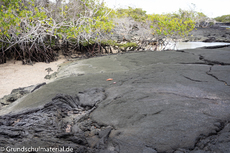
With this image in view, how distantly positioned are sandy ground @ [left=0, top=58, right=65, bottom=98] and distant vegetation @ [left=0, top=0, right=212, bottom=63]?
0.48 m

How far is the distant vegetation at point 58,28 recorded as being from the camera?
27.4 feet

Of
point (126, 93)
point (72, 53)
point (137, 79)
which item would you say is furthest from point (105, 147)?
point (72, 53)

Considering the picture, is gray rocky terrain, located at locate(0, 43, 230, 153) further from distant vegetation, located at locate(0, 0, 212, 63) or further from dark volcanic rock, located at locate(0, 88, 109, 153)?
distant vegetation, located at locate(0, 0, 212, 63)

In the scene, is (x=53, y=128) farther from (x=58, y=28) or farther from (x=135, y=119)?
(x=58, y=28)

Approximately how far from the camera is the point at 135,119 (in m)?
2.40

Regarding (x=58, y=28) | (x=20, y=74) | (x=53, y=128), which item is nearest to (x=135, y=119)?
(x=53, y=128)

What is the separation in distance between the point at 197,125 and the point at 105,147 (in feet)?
3.59

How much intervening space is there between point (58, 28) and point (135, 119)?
873 centimetres

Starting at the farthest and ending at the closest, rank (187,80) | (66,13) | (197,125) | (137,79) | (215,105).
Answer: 1. (66,13)
2. (137,79)
3. (187,80)
4. (215,105)
5. (197,125)

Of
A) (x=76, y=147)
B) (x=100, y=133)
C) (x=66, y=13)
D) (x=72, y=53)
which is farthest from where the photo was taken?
(x=72, y=53)

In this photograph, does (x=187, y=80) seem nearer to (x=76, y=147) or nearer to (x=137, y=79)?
(x=137, y=79)

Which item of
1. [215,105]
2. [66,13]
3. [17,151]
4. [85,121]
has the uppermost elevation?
[66,13]

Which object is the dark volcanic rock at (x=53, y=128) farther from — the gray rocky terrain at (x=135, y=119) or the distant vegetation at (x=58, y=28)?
the distant vegetation at (x=58, y=28)

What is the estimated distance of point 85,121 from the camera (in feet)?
8.77
